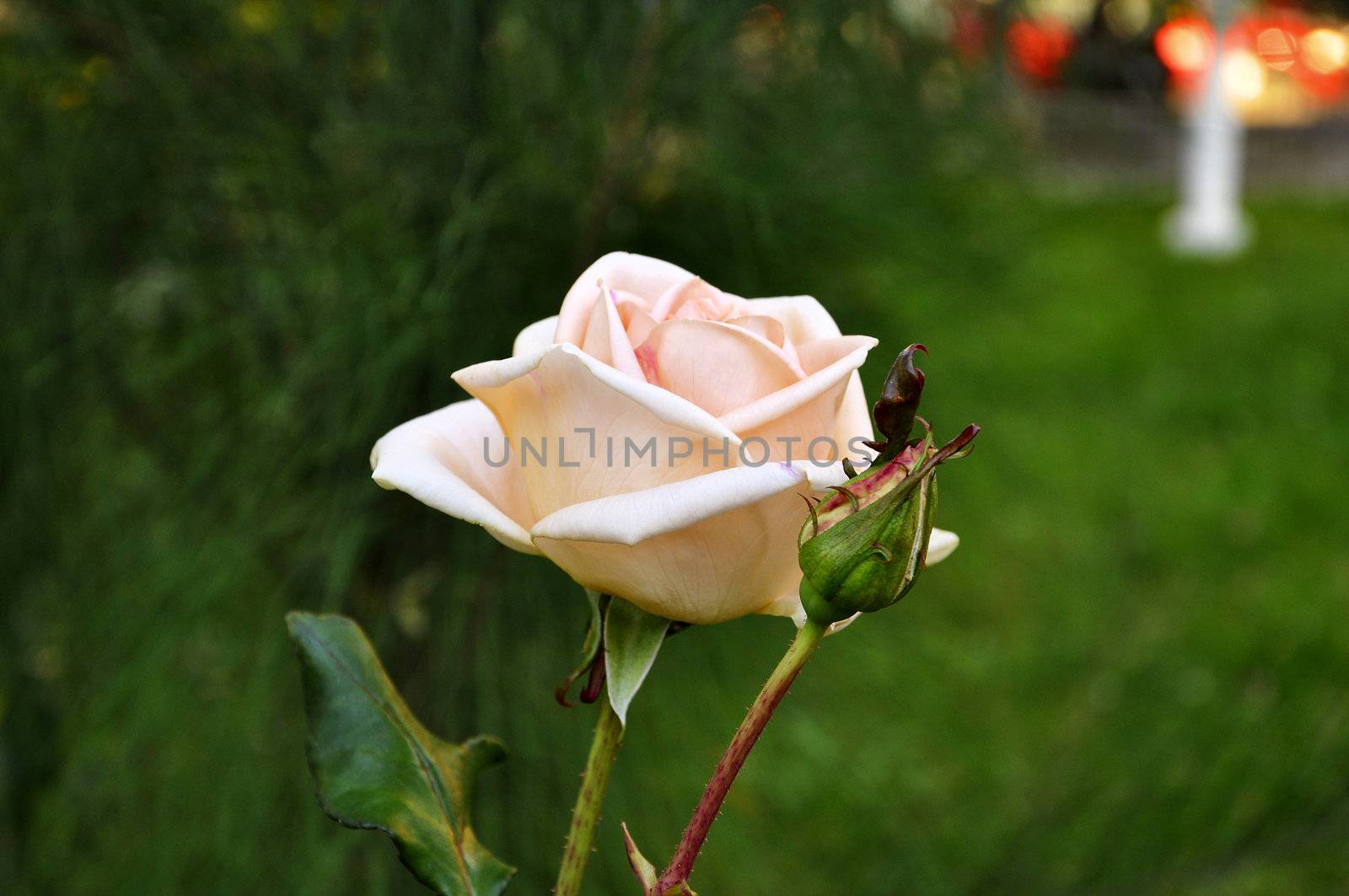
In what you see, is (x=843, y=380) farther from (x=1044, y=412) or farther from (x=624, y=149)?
(x=1044, y=412)

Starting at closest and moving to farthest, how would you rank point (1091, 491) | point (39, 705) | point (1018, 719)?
1. point (39, 705)
2. point (1018, 719)
3. point (1091, 491)

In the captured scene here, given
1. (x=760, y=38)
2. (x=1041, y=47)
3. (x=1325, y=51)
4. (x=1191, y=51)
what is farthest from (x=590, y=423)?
(x=1325, y=51)

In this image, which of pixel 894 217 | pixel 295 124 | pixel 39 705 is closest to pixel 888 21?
pixel 894 217

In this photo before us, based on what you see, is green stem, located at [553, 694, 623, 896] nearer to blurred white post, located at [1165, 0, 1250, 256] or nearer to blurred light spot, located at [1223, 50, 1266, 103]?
blurred white post, located at [1165, 0, 1250, 256]

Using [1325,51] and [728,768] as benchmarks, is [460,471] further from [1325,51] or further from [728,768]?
[1325,51]

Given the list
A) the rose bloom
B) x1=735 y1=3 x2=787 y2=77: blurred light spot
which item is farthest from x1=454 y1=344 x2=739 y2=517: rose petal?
x1=735 y1=3 x2=787 y2=77: blurred light spot

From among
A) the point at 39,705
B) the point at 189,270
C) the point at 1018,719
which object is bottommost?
the point at 1018,719

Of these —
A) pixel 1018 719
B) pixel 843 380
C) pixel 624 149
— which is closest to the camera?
pixel 843 380
